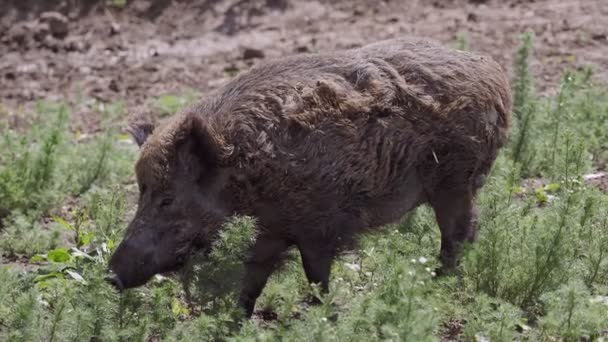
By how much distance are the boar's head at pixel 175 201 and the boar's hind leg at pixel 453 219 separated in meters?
1.32

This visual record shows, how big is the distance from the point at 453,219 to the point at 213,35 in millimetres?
5869

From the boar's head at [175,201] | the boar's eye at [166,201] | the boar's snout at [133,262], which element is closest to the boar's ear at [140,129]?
the boar's head at [175,201]

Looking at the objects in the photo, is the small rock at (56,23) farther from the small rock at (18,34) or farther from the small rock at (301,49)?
the small rock at (301,49)

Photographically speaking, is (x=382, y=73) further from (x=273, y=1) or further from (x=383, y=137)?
(x=273, y=1)

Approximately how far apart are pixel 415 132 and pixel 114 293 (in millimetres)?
1781

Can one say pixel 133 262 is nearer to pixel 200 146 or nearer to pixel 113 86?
pixel 200 146

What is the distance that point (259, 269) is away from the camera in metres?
5.64

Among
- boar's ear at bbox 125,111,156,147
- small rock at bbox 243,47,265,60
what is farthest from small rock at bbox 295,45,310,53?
boar's ear at bbox 125,111,156,147

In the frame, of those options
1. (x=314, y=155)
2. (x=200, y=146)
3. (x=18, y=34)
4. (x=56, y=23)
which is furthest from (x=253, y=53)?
(x=200, y=146)

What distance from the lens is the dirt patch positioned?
33.3 feet

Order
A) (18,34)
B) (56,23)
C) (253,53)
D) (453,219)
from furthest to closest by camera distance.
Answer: (56,23)
(18,34)
(253,53)
(453,219)

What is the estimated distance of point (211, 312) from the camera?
506 centimetres

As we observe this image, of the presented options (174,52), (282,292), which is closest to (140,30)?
(174,52)

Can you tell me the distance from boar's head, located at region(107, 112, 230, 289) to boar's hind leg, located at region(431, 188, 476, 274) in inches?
51.8
